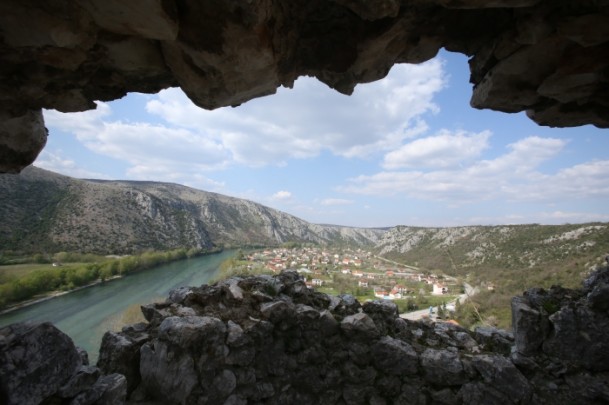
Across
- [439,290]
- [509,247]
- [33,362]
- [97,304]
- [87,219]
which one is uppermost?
[87,219]

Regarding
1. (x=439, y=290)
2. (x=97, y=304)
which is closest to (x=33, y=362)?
(x=97, y=304)

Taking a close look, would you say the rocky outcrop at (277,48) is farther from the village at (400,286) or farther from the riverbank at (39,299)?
the riverbank at (39,299)

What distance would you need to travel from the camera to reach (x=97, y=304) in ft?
112

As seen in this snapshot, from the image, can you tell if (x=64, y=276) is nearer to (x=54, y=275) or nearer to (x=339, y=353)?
(x=54, y=275)

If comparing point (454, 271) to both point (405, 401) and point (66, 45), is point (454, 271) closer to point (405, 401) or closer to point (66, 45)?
point (405, 401)

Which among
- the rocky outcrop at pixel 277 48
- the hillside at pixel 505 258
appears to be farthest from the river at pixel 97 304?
the hillside at pixel 505 258

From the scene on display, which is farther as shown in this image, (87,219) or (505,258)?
(87,219)

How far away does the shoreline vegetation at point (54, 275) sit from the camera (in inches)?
1330

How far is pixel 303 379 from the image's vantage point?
15.0 feet

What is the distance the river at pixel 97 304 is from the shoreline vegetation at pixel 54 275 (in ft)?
4.42

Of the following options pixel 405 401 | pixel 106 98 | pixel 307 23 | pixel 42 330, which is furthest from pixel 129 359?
pixel 307 23

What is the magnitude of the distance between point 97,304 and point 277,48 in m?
40.8

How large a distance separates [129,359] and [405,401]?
378cm

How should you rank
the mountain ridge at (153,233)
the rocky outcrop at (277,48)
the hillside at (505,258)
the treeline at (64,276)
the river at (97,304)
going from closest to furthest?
the rocky outcrop at (277,48)
the hillside at (505,258)
the river at (97,304)
the treeline at (64,276)
the mountain ridge at (153,233)
